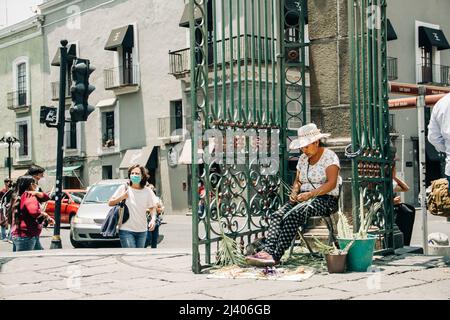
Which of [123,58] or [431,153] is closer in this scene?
[431,153]

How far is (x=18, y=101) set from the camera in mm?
37531

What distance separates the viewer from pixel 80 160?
33344mm

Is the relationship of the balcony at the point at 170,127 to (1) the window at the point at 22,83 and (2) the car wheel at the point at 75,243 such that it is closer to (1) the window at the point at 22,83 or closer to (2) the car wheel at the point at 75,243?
(1) the window at the point at 22,83

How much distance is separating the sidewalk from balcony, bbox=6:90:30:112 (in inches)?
1212

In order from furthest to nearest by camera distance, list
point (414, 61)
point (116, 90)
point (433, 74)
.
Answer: point (116, 90) → point (433, 74) → point (414, 61)

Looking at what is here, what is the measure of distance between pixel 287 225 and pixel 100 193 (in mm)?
8645

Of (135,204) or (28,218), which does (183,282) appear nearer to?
(135,204)

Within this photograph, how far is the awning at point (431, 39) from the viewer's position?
30202 mm

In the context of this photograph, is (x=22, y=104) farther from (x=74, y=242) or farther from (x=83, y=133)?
(x=74, y=242)

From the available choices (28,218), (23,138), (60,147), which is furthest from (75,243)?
(23,138)

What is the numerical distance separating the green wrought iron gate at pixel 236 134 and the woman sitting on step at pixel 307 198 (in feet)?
1.82

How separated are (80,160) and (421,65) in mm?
17244

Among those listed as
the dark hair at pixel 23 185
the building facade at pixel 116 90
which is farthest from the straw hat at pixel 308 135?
the building facade at pixel 116 90

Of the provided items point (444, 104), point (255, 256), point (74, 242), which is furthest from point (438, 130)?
point (74, 242)
